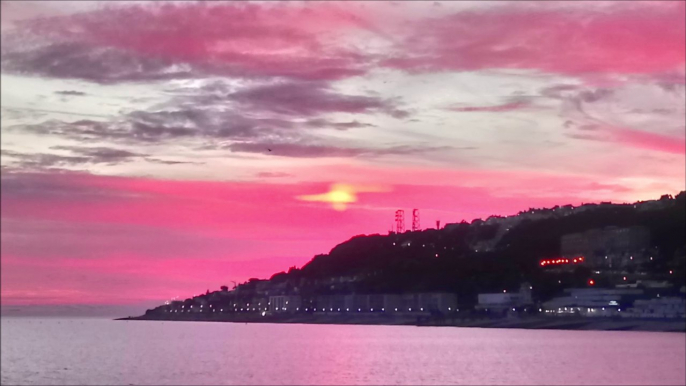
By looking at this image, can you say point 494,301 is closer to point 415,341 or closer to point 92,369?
point 415,341

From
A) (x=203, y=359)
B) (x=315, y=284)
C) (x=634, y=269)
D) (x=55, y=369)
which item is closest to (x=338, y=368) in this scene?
(x=203, y=359)

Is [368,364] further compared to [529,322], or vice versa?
[529,322]

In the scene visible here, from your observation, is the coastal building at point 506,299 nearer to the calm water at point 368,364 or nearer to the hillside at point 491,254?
the hillside at point 491,254

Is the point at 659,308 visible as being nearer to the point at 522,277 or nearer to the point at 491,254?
the point at 522,277

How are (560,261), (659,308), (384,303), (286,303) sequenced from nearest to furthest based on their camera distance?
(659,308), (560,261), (384,303), (286,303)

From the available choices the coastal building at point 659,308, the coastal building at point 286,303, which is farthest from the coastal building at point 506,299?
the coastal building at point 286,303

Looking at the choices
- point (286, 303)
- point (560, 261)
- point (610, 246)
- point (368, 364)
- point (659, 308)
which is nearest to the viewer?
point (368, 364)

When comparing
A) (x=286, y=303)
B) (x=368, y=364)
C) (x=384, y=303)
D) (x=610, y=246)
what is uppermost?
(x=610, y=246)

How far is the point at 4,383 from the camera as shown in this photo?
181 feet

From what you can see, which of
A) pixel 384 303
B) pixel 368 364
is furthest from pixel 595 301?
pixel 368 364

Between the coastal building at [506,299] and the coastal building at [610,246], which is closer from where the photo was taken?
the coastal building at [506,299]

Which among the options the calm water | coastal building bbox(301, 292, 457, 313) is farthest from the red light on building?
the calm water

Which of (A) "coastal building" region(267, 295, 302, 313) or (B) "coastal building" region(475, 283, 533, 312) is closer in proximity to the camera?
(B) "coastal building" region(475, 283, 533, 312)

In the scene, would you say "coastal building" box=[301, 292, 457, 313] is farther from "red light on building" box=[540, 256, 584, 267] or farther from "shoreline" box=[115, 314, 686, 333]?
"red light on building" box=[540, 256, 584, 267]
